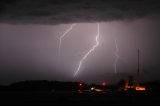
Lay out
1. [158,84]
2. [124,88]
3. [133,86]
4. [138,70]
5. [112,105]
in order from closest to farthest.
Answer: [112,105] → [138,70] → [133,86] → [124,88] → [158,84]

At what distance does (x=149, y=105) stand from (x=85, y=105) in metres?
8.52

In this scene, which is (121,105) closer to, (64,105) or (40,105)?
(64,105)

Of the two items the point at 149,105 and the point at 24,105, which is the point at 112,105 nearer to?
the point at 149,105

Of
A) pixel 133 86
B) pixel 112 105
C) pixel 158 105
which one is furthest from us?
pixel 133 86

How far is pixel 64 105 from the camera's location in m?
49.8

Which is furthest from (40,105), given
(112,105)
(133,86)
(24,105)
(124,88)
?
(124,88)

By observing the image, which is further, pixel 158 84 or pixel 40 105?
pixel 158 84

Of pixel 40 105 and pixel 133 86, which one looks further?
pixel 133 86

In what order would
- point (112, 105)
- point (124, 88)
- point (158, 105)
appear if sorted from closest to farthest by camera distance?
1. point (158, 105)
2. point (112, 105)
3. point (124, 88)

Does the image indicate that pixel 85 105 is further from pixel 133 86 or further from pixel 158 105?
pixel 133 86

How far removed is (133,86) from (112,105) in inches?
3157

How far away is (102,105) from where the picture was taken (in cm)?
5141

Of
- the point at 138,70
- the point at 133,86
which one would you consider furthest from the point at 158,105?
the point at 133,86

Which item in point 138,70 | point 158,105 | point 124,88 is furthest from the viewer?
point 124,88
